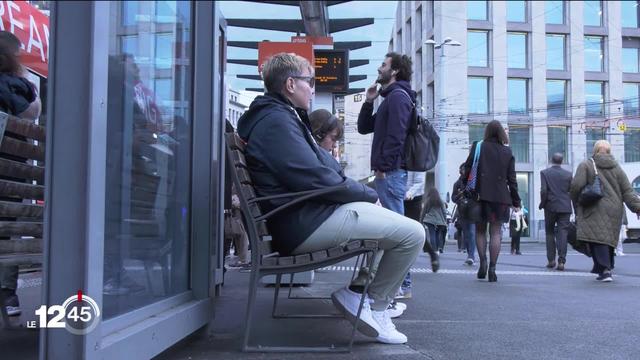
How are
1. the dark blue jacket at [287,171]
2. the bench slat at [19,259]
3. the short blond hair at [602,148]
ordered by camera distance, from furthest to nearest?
the short blond hair at [602,148], the dark blue jacket at [287,171], the bench slat at [19,259]

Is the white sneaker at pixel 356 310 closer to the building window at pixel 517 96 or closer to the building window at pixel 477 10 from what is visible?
the building window at pixel 517 96

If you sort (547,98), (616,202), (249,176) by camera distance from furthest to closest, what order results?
(547,98) < (616,202) < (249,176)

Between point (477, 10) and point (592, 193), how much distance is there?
3069 cm

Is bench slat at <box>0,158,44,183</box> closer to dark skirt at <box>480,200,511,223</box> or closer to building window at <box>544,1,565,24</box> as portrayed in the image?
dark skirt at <box>480,200,511,223</box>

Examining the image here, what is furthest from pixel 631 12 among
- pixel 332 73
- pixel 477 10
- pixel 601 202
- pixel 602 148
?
pixel 601 202

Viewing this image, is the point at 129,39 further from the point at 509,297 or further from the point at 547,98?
the point at 547,98

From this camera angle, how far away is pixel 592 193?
739 centimetres

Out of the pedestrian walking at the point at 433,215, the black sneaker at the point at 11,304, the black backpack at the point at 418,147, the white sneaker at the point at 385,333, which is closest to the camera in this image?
the white sneaker at the point at 385,333

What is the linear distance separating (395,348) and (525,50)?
117ft

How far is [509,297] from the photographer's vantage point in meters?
Answer: 5.27

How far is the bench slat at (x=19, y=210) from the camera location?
9.69ft

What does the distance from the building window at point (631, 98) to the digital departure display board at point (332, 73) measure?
31642 millimetres

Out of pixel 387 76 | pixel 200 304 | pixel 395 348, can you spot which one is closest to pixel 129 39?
pixel 200 304

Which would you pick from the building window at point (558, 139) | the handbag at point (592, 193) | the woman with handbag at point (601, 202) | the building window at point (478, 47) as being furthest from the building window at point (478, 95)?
the handbag at point (592, 193)
